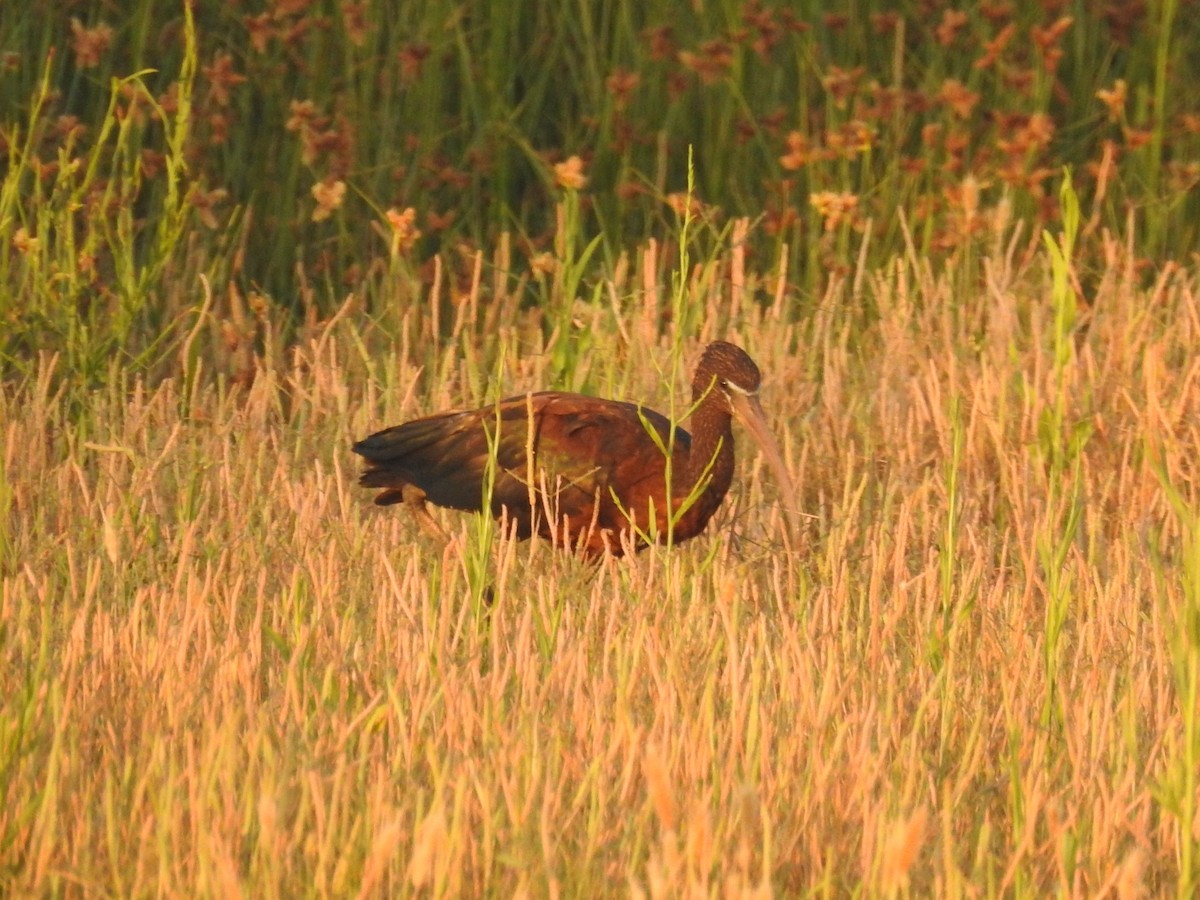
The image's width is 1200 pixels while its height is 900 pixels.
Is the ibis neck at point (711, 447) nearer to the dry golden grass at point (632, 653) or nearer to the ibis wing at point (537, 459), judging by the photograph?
the ibis wing at point (537, 459)

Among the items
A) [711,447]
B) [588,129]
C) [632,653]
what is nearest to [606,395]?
[711,447]

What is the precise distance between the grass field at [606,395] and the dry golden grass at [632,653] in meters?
0.02

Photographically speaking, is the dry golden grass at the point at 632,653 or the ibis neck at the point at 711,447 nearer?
the dry golden grass at the point at 632,653

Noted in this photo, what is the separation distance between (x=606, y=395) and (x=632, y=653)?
2.68 m

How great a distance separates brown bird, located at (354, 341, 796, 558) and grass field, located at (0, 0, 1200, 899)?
0.52 ft

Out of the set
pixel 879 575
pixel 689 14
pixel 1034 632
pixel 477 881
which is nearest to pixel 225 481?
pixel 879 575

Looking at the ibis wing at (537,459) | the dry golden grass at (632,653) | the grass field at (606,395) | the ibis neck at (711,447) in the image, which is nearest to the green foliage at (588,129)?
the grass field at (606,395)

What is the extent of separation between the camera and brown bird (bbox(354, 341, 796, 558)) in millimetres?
5406

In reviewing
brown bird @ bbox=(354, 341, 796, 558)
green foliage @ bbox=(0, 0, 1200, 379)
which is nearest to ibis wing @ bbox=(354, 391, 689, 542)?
brown bird @ bbox=(354, 341, 796, 558)

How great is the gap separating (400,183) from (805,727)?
15.9 feet

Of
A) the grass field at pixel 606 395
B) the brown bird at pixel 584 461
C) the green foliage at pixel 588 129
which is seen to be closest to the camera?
the grass field at pixel 606 395

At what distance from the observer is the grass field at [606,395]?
3.42 meters

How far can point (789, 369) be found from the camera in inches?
282

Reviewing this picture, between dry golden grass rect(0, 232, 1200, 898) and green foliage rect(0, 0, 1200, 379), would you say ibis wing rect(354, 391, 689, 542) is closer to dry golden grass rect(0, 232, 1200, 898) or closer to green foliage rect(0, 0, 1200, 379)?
dry golden grass rect(0, 232, 1200, 898)
